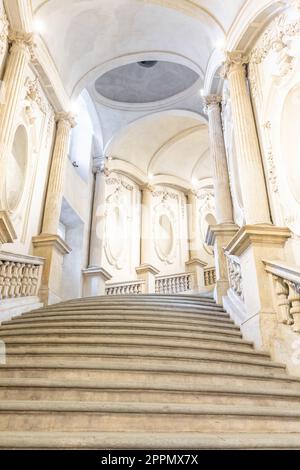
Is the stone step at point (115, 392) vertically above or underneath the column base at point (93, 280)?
underneath

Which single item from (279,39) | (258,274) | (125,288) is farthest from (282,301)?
(125,288)

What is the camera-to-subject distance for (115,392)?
2.59 m

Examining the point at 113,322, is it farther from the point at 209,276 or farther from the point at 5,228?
the point at 209,276

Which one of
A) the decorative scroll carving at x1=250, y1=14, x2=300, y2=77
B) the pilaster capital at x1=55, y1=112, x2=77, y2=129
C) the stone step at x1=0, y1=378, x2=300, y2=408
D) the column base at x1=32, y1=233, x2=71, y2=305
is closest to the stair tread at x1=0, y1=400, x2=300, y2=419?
the stone step at x1=0, y1=378, x2=300, y2=408

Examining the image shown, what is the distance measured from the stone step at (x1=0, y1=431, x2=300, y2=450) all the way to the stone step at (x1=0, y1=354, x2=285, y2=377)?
0.88m

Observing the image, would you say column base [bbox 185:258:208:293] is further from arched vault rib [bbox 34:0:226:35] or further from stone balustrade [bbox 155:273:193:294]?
arched vault rib [bbox 34:0:226:35]

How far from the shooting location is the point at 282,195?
4.36m

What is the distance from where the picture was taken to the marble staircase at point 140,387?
6.75 feet

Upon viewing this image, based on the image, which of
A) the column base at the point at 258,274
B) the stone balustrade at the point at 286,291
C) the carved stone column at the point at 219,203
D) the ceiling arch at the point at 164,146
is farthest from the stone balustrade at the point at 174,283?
the stone balustrade at the point at 286,291

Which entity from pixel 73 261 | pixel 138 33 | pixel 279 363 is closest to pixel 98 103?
pixel 138 33

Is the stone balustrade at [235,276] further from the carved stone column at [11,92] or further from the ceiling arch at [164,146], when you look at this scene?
the ceiling arch at [164,146]

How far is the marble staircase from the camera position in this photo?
2.06m

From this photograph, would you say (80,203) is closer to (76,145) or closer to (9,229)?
(76,145)
